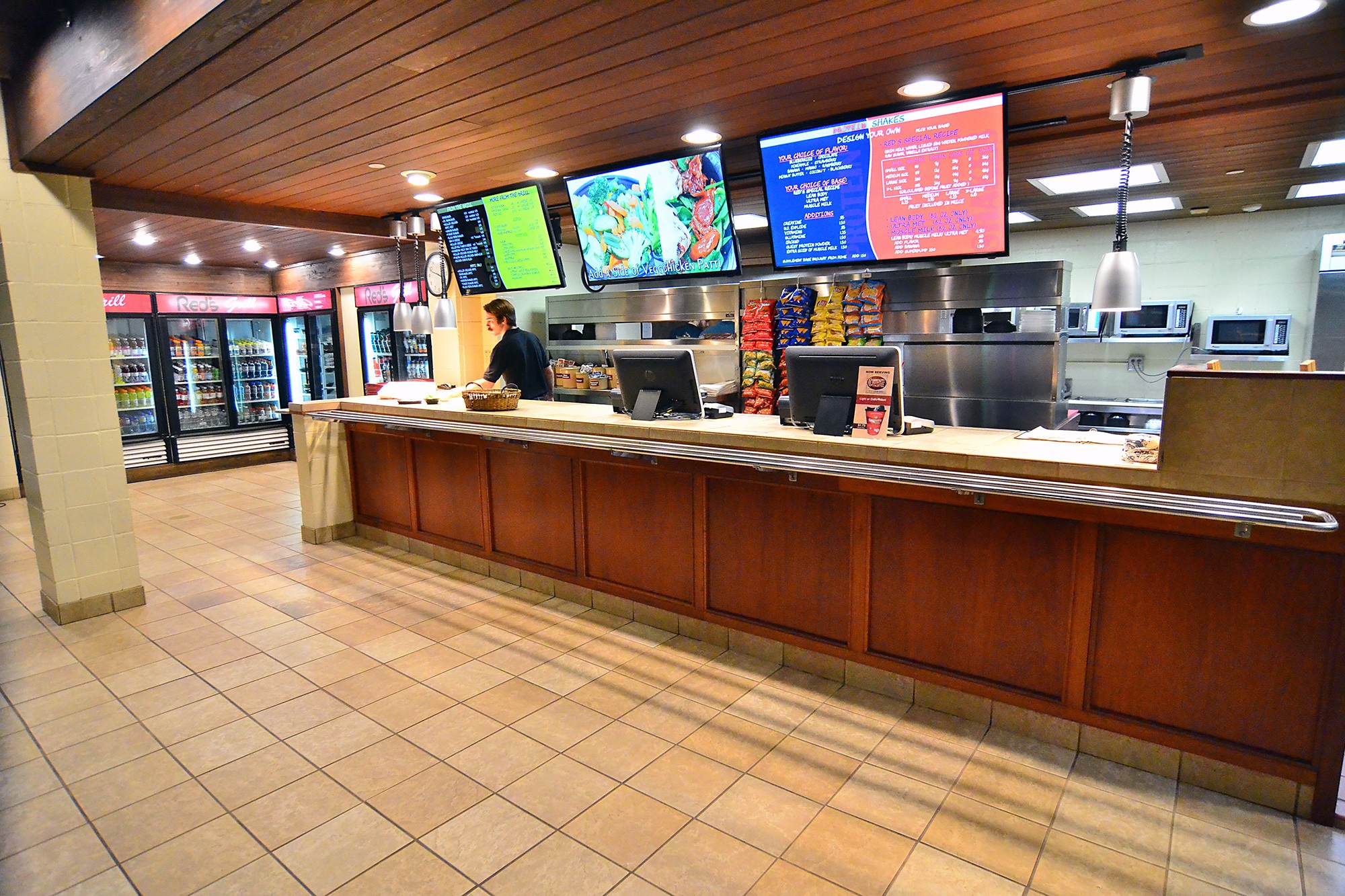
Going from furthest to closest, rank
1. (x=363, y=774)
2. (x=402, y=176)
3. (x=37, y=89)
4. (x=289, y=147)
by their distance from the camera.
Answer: (x=402, y=176) < (x=289, y=147) < (x=37, y=89) < (x=363, y=774)

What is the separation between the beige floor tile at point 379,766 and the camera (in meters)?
2.52

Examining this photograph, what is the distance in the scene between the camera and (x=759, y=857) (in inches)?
83.9

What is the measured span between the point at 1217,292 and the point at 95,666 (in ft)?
29.1

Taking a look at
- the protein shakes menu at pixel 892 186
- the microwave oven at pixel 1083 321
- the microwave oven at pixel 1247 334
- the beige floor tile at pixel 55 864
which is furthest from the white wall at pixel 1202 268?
the beige floor tile at pixel 55 864

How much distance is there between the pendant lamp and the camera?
107 inches

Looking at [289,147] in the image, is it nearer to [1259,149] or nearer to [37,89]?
[37,89]

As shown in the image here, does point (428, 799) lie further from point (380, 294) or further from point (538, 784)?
point (380, 294)

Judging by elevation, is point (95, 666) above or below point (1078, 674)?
below

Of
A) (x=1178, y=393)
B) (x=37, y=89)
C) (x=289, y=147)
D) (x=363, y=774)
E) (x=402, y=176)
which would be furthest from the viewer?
(x=402, y=176)

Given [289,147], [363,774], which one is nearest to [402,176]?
[289,147]

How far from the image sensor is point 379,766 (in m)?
2.63

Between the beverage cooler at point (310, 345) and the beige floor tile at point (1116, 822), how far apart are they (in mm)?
8865

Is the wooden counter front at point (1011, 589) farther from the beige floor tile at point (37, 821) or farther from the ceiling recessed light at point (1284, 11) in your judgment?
the beige floor tile at point (37, 821)

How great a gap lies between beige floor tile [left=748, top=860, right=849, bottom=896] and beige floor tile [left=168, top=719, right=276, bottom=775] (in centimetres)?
202
